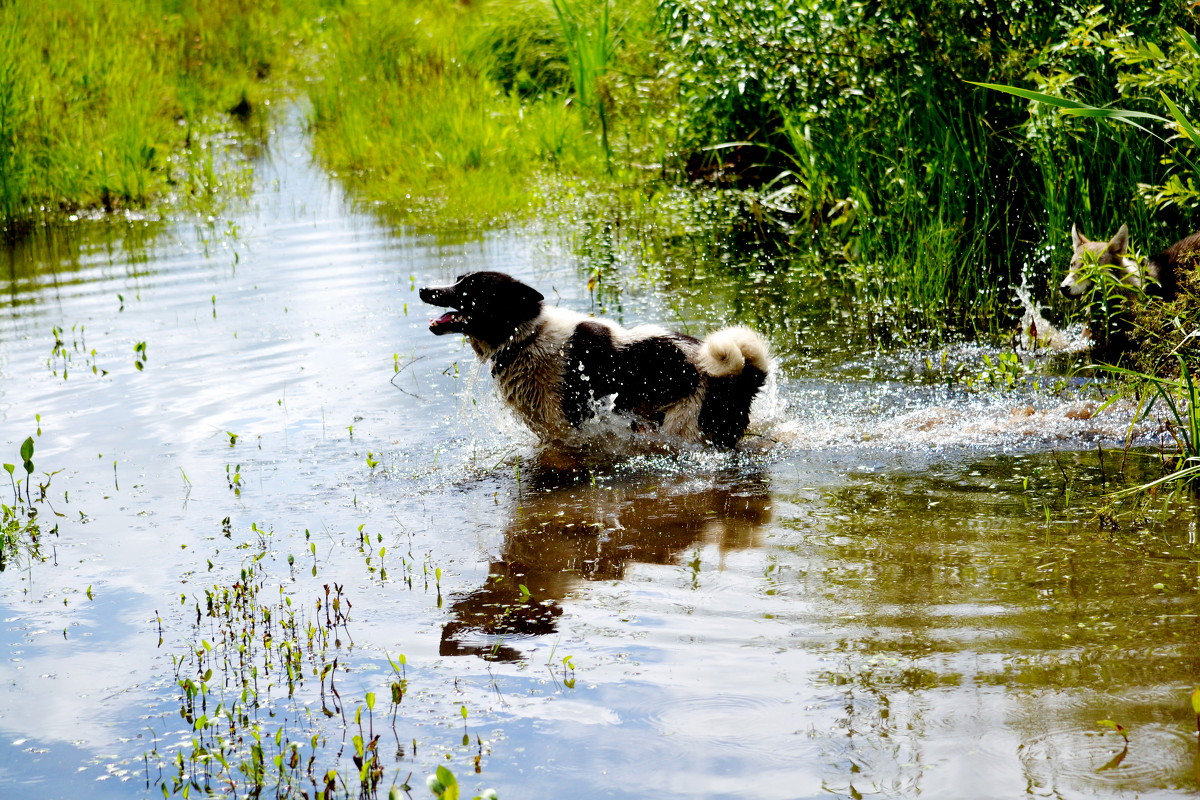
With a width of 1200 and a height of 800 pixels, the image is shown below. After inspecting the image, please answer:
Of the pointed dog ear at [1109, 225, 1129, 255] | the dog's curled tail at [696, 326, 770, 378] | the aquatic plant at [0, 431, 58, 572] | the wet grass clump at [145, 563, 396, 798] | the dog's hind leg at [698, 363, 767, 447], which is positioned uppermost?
the pointed dog ear at [1109, 225, 1129, 255]

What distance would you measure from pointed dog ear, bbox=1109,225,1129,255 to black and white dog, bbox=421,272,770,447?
242cm

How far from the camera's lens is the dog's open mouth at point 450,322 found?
626 centimetres

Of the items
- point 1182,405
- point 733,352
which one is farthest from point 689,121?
point 1182,405

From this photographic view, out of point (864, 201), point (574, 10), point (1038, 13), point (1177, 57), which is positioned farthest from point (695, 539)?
point (574, 10)

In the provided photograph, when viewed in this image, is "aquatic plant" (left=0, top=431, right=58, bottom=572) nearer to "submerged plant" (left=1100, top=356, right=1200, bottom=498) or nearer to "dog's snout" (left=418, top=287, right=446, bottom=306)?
"dog's snout" (left=418, top=287, right=446, bottom=306)

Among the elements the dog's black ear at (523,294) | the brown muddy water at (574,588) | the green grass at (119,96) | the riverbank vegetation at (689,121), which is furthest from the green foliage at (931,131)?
the green grass at (119,96)

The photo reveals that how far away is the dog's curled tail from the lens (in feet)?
19.1

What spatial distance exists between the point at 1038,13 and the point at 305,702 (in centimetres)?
630

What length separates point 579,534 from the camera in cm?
514

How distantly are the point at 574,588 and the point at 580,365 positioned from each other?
193cm

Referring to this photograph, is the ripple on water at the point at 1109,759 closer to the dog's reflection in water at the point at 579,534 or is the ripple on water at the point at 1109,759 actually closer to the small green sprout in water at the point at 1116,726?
the small green sprout in water at the point at 1116,726

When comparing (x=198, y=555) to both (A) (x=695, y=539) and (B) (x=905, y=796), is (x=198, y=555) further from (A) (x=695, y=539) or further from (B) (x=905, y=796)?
(B) (x=905, y=796)

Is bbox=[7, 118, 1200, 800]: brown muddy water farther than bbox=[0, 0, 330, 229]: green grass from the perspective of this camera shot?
No

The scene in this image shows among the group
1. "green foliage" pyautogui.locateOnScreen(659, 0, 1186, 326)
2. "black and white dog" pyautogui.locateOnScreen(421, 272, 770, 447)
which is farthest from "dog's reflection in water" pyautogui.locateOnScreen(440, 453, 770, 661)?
"green foliage" pyautogui.locateOnScreen(659, 0, 1186, 326)
